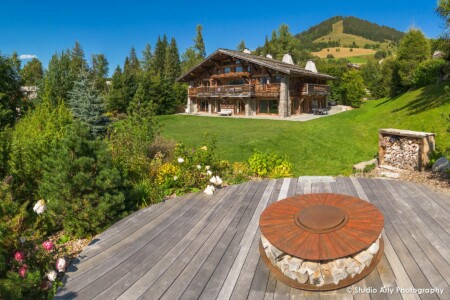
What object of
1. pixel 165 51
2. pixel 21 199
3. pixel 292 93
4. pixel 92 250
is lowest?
pixel 92 250

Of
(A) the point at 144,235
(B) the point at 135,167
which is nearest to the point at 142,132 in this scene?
(B) the point at 135,167

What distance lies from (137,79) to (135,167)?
2760 centimetres

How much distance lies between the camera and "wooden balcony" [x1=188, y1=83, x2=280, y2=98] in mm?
28178

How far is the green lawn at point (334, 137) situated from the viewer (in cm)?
1196

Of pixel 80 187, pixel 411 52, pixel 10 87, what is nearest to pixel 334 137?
pixel 411 52

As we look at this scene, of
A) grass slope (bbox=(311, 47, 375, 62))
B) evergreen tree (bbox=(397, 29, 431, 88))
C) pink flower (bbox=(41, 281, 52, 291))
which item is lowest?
pink flower (bbox=(41, 281, 52, 291))

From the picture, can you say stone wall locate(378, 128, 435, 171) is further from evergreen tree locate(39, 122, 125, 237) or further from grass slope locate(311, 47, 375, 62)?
grass slope locate(311, 47, 375, 62)

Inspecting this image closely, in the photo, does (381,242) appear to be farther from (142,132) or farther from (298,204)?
(142,132)

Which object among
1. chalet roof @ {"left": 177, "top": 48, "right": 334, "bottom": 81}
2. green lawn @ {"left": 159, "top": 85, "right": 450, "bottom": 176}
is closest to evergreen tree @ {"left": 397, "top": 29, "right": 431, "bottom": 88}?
green lawn @ {"left": 159, "top": 85, "right": 450, "bottom": 176}

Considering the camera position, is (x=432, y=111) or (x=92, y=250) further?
(x=432, y=111)

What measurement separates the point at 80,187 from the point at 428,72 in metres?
24.6

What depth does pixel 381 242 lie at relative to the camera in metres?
3.56

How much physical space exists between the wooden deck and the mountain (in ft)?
371

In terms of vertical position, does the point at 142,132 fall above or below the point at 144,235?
above
